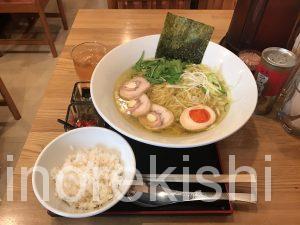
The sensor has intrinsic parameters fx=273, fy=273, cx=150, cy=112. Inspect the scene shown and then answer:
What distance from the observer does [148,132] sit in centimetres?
82

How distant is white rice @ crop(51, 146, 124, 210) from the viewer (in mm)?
684

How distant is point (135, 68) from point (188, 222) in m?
0.57

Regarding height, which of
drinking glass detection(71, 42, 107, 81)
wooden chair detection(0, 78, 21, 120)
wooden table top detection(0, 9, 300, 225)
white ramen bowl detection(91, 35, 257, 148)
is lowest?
wooden chair detection(0, 78, 21, 120)

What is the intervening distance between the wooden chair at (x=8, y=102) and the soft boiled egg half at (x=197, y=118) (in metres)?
1.42

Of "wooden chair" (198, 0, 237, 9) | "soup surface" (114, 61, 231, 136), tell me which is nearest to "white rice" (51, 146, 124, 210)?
"soup surface" (114, 61, 231, 136)

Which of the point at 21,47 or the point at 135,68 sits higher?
the point at 135,68

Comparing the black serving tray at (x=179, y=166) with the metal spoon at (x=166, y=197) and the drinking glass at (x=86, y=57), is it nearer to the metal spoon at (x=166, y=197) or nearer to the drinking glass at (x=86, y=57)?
the metal spoon at (x=166, y=197)

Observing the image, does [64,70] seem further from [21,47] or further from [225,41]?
[21,47]

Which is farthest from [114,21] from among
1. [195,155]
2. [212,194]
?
[212,194]

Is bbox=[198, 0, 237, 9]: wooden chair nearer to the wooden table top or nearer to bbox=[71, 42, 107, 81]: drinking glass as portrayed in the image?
the wooden table top

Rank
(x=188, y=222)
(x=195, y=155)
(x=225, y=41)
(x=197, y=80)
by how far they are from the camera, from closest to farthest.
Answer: (x=188, y=222), (x=195, y=155), (x=197, y=80), (x=225, y=41)

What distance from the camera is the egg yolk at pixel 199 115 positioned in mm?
856

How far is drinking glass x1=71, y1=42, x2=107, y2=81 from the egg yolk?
434 millimetres

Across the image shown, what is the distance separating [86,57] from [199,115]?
537 mm
